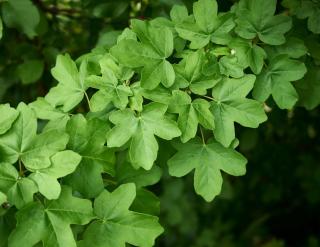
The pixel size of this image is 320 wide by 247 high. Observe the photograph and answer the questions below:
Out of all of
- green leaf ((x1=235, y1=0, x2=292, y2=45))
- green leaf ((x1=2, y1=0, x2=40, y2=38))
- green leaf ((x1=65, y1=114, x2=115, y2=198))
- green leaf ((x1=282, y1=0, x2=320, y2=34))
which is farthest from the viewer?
green leaf ((x1=2, y1=0, x2=40, y2=38))

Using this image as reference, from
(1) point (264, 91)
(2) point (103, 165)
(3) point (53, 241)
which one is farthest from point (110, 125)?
(1) point (264, 91)

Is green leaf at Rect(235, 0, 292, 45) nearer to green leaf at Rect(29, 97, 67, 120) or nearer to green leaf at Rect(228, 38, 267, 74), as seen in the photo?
green leaf at Rect(228, 38, 267, 74)

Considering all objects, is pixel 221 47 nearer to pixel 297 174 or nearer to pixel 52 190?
pixel 52 190

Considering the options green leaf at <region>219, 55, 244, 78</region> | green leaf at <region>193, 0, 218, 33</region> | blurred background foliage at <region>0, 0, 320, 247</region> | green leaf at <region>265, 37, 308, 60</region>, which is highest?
green leaf at <region>193, 0, 218, 33</region>

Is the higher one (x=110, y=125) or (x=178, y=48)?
(x=178, y=48)

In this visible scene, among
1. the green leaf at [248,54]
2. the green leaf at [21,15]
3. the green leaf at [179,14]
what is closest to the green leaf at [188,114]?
the green leaf at [248,54]

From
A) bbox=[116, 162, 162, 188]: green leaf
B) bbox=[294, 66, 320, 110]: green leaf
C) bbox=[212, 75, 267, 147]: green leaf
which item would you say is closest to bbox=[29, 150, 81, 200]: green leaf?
bbox=[116, 162, 162, 188]: green leaf

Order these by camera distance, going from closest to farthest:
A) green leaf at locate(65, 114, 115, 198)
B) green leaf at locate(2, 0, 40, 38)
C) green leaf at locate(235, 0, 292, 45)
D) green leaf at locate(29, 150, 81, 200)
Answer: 1. green leaf at locate(29, 150, 81, 200)
2. green leaf at locate(65, 114, 115, 198)
3. green leaf at locate(235, 0, 292, 45)
4. green leaf at locate(2, 0, 40, 38)
